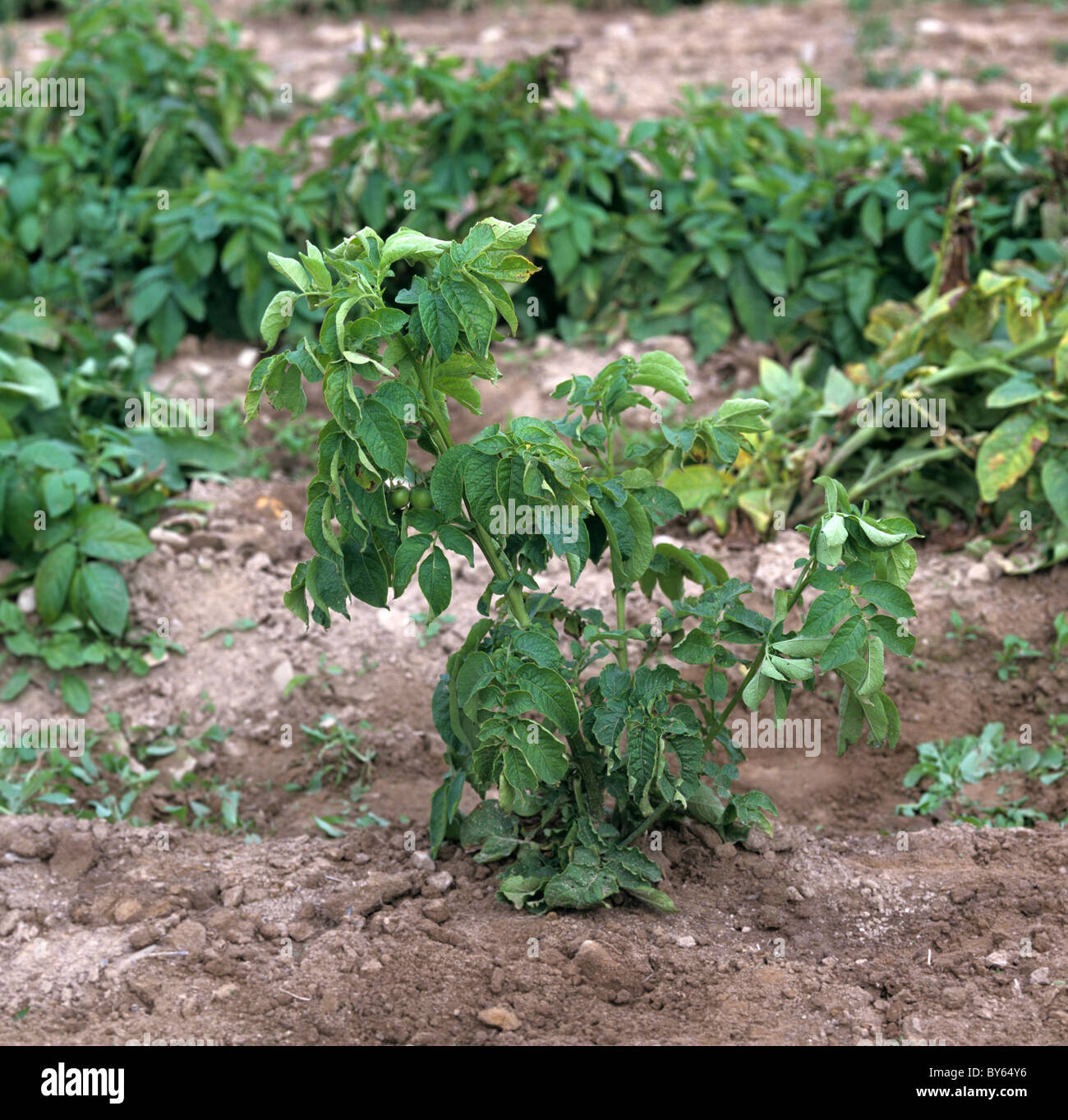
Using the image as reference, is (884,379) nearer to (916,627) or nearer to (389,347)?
(916,627)

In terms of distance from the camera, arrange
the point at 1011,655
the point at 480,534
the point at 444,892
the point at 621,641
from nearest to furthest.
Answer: the point at 480,534 < the point at 621,641 < the point at 444,892 < the point at 1011,655

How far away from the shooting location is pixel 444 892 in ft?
9.70

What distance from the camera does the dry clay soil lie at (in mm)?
2498

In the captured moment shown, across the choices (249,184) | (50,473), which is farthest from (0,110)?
(50,473)

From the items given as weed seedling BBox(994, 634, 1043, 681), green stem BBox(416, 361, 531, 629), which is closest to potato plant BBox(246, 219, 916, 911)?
green stem BBox(416, 361, 531, 629)

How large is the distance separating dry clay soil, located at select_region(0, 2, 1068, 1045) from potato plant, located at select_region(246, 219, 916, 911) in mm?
195

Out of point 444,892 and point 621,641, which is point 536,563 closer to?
point 621,641

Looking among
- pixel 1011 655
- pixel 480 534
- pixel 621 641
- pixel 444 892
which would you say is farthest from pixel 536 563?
pixel 1011 655

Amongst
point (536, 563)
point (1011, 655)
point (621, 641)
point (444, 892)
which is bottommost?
point (444, 892)

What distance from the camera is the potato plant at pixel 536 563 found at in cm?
243

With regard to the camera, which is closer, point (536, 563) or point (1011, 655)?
point (536, 563)

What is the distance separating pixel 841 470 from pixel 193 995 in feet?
9.39

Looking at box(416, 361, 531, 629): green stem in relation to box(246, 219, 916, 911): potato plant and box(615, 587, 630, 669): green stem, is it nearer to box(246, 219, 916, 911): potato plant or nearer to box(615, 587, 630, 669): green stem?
box(246, 219, 916, 911): potato plant

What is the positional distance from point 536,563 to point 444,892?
85 cm
